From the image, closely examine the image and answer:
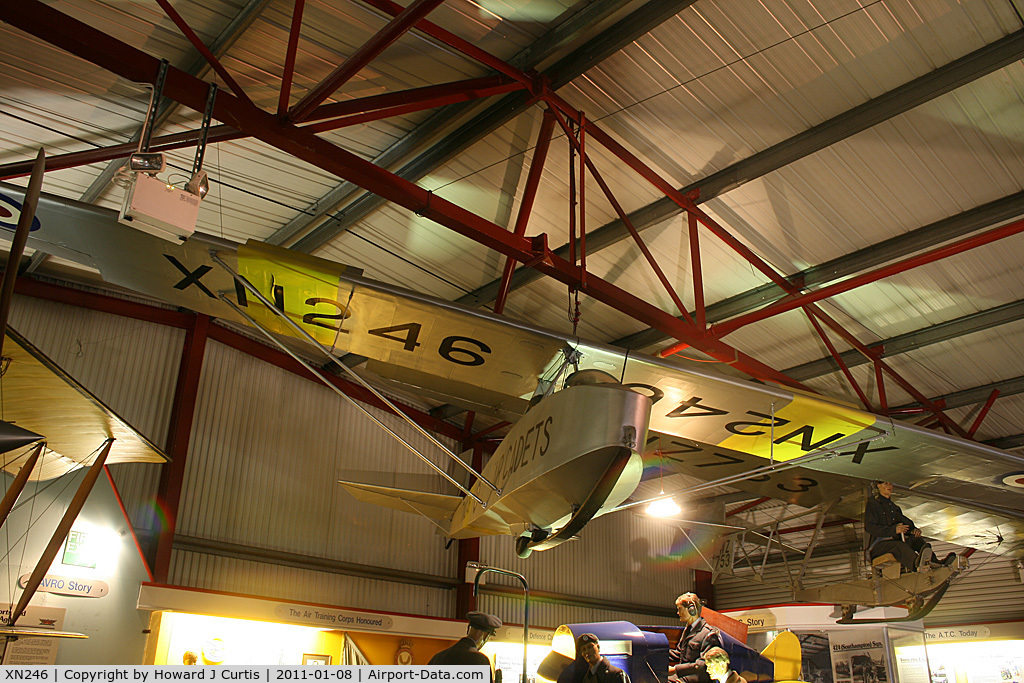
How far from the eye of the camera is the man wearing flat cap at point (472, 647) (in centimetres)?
513

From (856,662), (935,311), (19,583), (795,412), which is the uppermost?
(935,311)

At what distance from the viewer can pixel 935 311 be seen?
11883 millimetres

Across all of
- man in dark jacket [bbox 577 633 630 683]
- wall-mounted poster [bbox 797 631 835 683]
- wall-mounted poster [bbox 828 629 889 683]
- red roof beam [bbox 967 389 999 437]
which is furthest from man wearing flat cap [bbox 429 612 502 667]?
red roof beam [bbox 967 389 999 437]

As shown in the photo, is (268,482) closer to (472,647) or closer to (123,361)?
(123,361)

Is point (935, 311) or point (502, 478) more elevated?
point (935, 311)

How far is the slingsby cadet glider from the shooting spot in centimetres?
570

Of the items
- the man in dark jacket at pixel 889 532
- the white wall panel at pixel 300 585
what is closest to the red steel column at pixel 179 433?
the white wall panel at pixel 300 585

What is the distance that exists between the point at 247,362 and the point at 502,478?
34.0ft

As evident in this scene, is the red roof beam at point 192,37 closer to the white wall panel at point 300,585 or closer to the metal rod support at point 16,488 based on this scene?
the metal rod support at point 16,488

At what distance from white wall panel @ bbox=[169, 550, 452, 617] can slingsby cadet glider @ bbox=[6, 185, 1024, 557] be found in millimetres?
5918

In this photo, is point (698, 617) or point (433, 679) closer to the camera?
point (433, 679)

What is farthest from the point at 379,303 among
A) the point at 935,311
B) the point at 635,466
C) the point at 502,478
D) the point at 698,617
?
the point at 935,311

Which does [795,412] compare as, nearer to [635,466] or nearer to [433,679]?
[635,466]

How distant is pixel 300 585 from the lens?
14859mm
